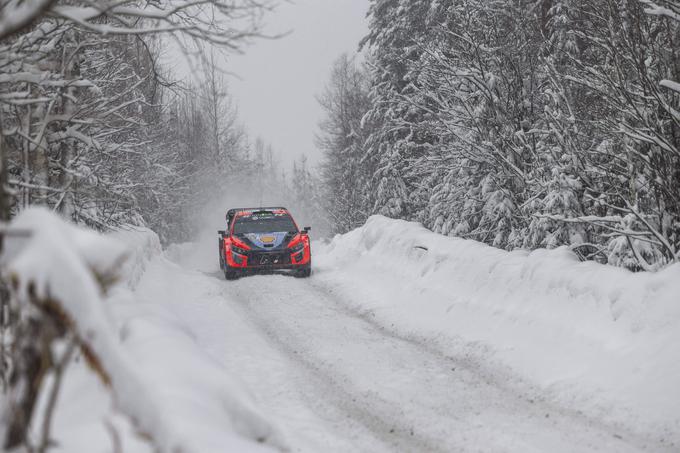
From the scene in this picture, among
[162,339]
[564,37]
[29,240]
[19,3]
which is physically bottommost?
[162,339]

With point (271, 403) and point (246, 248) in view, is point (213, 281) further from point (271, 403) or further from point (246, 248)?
point (271, 403)

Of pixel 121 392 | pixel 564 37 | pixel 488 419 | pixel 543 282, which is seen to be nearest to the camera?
pixel 121 392

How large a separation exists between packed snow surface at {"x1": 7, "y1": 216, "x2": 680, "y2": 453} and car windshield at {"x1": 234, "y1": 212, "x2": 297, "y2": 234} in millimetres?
4418

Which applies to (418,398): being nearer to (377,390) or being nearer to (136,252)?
(377,390)

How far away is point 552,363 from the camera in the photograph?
6.65 m

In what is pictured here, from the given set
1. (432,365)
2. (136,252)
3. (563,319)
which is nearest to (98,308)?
(432,365)

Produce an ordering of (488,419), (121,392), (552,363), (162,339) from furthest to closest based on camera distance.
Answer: (552,363)
(488,419)
(162,339)
(121,392)

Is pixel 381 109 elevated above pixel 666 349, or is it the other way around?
pixel 381 109

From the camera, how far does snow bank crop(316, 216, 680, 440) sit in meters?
5.57

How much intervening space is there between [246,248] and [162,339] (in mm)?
10830

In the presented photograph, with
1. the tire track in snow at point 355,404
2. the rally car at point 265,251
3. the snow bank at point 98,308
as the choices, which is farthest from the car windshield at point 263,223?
the snow bank at point 98,308

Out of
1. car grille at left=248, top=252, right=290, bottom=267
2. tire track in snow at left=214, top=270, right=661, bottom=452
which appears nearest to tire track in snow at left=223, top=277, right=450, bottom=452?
tire track in snow at left=214, top=270, right=661, bottom=452

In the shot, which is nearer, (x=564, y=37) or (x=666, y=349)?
(x=666, y=349)

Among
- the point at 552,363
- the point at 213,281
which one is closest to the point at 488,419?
the point at 552,363
